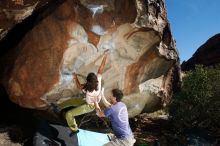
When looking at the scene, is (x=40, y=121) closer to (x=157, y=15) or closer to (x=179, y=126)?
(x=157, y=15)

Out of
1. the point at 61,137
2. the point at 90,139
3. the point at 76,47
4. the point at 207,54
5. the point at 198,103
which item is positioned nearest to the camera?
the point at 61,137

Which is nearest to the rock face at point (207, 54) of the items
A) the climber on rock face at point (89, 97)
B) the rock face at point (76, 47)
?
the rock face at point (76, 47)

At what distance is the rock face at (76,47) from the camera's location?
453 inches

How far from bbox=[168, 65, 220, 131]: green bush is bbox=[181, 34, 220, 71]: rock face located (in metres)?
19.1

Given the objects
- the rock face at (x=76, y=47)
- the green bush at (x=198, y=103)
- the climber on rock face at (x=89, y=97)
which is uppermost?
the rock face at (x=76, y=47)

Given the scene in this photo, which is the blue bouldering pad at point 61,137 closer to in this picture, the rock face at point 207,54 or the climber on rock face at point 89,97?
the climber on rock face at point 89,97

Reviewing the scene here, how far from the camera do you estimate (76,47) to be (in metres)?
11.7

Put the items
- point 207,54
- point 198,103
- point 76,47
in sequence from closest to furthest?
point 76,47 < point 198,103 < point 207,54

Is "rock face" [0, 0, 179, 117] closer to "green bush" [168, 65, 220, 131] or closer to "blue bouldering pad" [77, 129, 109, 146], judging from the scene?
"blue bouldering pad" [77, 129, 109, 146]

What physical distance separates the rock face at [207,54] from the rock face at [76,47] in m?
24.4

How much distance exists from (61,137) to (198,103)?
8.13 m

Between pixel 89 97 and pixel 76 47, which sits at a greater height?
pixel 76 47

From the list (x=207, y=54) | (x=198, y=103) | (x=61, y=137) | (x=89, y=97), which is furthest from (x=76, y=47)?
(x=207, y=54)

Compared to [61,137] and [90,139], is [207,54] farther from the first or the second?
[61,137]
